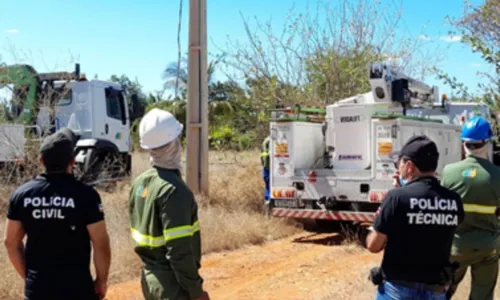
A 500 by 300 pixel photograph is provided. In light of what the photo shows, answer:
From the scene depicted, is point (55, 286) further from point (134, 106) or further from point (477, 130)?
point (134, 106)

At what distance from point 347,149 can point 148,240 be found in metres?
5.95

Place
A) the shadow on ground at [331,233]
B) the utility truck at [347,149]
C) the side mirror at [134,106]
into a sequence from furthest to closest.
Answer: the side mirror at [134,106] < the shadow on ground at [331,233] < the utility truck at [347,149]

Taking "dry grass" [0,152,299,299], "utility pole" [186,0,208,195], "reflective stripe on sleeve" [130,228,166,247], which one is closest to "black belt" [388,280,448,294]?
"reflective stripe on sleeve" [130,228,166,247]

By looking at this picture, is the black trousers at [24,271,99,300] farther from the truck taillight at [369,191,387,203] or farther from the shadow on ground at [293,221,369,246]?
the shadow on ground at [293,221,369,246]

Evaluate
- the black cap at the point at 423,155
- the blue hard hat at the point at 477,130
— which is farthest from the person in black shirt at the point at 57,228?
the blue hard hat at the point at 477,130

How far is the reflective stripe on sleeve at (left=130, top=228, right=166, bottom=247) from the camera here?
2.96 m

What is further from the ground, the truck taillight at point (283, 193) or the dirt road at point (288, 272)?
the truck taillight at point (283, 193)

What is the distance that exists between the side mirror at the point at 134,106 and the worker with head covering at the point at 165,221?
11.1 meters

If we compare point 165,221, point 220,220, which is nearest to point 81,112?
point 220,220

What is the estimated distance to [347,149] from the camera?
8.57 meters

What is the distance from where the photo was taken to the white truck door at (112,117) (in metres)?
13.1

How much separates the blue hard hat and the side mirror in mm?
10782

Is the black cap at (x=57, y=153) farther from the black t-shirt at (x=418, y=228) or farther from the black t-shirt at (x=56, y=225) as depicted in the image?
the black t-shirt at (x=418, y=228)

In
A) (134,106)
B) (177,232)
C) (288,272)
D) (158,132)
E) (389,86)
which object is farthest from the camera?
(134,106)
